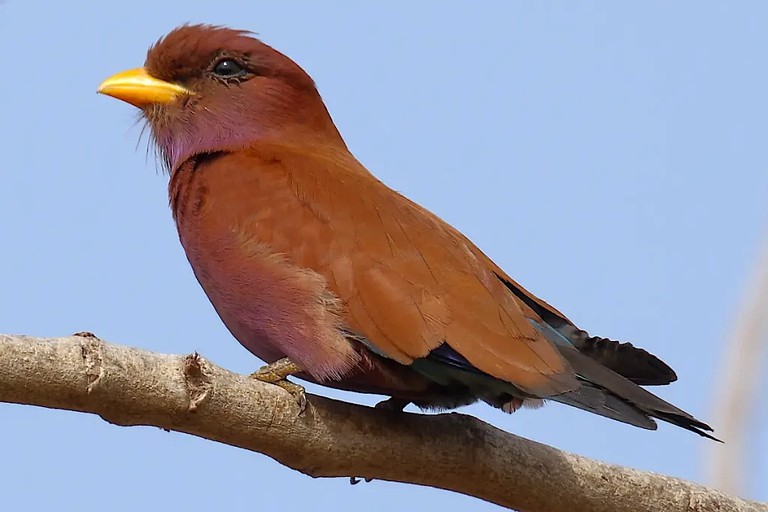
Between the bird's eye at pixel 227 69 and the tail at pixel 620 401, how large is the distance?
5.12 ft

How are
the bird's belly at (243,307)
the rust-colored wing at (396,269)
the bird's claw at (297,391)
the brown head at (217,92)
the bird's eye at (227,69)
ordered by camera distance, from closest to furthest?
the bird's claw at (297,391) < the rust-colored wing at (396,269) < the bird's belly at (243,307) < the brown head at (217,92) < the bird's eye at (227,69)

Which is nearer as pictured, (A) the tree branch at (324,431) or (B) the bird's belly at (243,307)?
(A) the tree branch at (324,431)

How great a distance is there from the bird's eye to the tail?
1561 millimetres

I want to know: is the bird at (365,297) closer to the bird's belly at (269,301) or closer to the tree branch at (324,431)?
the bird's belly at (269,301)

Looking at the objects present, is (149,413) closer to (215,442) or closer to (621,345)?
(215,442)

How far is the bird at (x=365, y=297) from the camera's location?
10.2 ft

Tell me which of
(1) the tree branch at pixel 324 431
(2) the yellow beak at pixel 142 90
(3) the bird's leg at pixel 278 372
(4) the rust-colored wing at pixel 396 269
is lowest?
(1) the tree branch at pixel 324 431

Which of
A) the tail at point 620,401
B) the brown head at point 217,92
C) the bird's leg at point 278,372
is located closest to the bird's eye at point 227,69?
the brown head at point 217,92

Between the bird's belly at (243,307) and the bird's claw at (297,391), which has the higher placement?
the bird's belly at (243,307)

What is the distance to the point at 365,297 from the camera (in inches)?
126

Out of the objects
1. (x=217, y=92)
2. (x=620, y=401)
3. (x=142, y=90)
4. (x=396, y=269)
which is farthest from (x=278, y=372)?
(x=142, y=90)

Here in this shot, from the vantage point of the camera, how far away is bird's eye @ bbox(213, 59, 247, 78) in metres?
4.13

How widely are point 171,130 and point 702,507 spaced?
6.62 ft

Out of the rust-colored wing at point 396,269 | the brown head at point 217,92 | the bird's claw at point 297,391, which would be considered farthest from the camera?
the brown head at point 217,92
